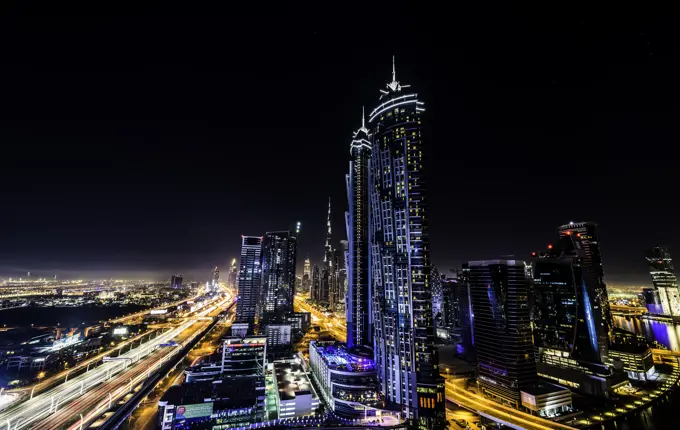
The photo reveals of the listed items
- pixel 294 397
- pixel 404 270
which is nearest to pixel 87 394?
pixel 294 397

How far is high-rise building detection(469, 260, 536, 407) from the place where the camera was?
198 feet

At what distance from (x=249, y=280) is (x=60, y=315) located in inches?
4998

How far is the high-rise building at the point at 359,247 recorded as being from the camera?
270ft

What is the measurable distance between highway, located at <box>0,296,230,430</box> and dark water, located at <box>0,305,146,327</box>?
9572 cm

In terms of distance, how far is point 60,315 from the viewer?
6412 inches

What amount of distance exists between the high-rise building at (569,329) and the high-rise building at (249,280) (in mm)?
113325

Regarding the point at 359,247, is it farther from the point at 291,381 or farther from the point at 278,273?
the point at 278,273

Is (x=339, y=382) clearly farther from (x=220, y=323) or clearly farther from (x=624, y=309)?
(x=624, y=309)

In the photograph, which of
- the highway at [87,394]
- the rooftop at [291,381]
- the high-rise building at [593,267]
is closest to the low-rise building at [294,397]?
the rooftop at [291,381]

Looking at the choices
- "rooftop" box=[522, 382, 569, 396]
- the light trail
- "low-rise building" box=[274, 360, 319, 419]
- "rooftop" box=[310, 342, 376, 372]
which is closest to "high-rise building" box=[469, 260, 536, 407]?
"rooftop" box=[522, 382, 569, 396]

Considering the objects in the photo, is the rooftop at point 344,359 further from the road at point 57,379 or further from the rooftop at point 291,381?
the road at point 57,379

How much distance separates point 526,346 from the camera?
62594 mm

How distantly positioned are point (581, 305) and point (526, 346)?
113 feet

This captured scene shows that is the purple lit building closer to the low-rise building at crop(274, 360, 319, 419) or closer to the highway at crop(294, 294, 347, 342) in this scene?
the low-rise building at crop(274, 360, 319, 419)
